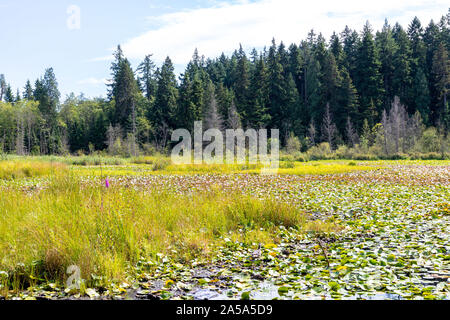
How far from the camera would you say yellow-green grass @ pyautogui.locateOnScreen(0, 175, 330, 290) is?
4.43m

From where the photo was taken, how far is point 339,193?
1132 cm

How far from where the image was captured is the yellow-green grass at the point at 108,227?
443cm

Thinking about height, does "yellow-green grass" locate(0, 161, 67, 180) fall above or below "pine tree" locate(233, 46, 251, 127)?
below

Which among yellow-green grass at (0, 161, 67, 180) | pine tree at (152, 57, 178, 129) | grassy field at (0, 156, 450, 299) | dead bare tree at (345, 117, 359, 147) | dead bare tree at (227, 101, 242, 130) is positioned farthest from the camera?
pine tree at (152, 57, 178, 129)

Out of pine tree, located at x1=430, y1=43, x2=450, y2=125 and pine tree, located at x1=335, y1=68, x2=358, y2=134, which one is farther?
pine tree, located at x1=430, y1=43, x2=450, y2=125

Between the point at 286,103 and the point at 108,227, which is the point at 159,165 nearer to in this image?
the point at 108,227

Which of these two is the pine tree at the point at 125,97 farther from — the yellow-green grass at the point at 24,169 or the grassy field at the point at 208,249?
the grassy field at the point at 208,249

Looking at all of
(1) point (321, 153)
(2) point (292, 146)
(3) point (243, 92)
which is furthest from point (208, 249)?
(3) point (243, 92)

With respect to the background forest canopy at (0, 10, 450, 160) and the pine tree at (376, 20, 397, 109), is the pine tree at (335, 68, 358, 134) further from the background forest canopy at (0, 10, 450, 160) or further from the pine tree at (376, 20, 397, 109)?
the pine tree at (376, 20, 397, 109)

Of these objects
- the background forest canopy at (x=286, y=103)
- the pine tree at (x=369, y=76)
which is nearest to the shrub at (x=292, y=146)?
the background forest canopy at (x=286, y=103)

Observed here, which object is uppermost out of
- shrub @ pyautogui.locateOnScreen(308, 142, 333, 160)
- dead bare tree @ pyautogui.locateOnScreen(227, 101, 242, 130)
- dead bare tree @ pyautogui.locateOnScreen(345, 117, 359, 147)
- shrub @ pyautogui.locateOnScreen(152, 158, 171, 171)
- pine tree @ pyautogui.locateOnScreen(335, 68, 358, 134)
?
pine tree @ pyautogui.locateOnScreen(335, 68, 358, 134)

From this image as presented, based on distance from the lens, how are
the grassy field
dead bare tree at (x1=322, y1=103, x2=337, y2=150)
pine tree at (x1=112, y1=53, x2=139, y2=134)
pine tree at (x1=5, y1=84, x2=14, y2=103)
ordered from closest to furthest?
the grassy field, dead bare tree at (x1=322, y1=103, x2=337, y2=150), pine tree at (x1=112, y1=53, x2=139, y2=134), pine tree at (x1=5, y1=84, x2=14, y2=103)

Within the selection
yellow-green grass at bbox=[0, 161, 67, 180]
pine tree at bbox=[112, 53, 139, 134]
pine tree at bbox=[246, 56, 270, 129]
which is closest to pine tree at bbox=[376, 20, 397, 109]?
pine tree at bbox=[246, 56, 270, 129]

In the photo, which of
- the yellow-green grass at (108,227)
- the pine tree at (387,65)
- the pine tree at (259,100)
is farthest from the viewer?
the pine tree at (387,65)
